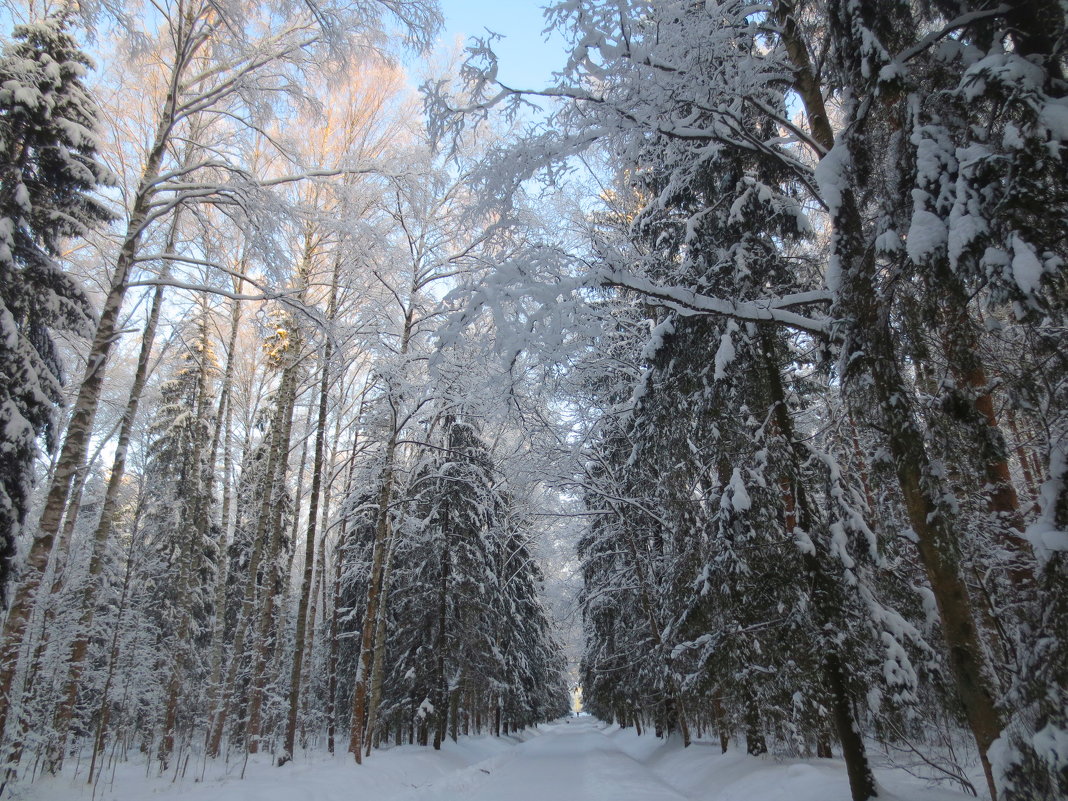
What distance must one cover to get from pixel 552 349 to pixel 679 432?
364cm

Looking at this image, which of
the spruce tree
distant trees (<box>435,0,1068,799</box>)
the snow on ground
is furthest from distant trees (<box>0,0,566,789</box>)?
distant trees (<box>435,0,1068,799</box>)

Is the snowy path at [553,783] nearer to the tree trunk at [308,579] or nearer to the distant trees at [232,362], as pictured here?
the distant trees at [232,362]

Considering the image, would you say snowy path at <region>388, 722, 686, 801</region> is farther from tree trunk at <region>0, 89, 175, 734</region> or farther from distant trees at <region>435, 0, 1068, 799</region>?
tree trunk at <region>0, 89, 175, 734</region>

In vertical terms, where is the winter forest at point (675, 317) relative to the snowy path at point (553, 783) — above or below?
above

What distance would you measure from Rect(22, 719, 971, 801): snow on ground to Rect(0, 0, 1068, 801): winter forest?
13.7 inches

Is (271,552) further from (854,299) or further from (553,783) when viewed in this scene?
(854,299)

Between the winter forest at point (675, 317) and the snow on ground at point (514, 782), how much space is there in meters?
0.35

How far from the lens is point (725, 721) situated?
8.79 meters

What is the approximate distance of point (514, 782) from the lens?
1132cm

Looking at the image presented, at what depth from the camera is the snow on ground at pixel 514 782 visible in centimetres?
636

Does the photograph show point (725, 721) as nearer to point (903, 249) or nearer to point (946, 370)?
point (946, 370)

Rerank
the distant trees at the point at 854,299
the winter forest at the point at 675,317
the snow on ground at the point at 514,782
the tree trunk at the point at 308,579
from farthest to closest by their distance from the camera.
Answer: the tree trunk at the point at 308,579 → the snow on ground at the point at 514,782 → the winter forest at the point at 675,317 → the distant trees at the point at 854,299

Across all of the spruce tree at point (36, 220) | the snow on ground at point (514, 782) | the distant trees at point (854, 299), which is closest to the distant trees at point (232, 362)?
the spruce tree at point (36, 220)

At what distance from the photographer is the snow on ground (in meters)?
6.36
